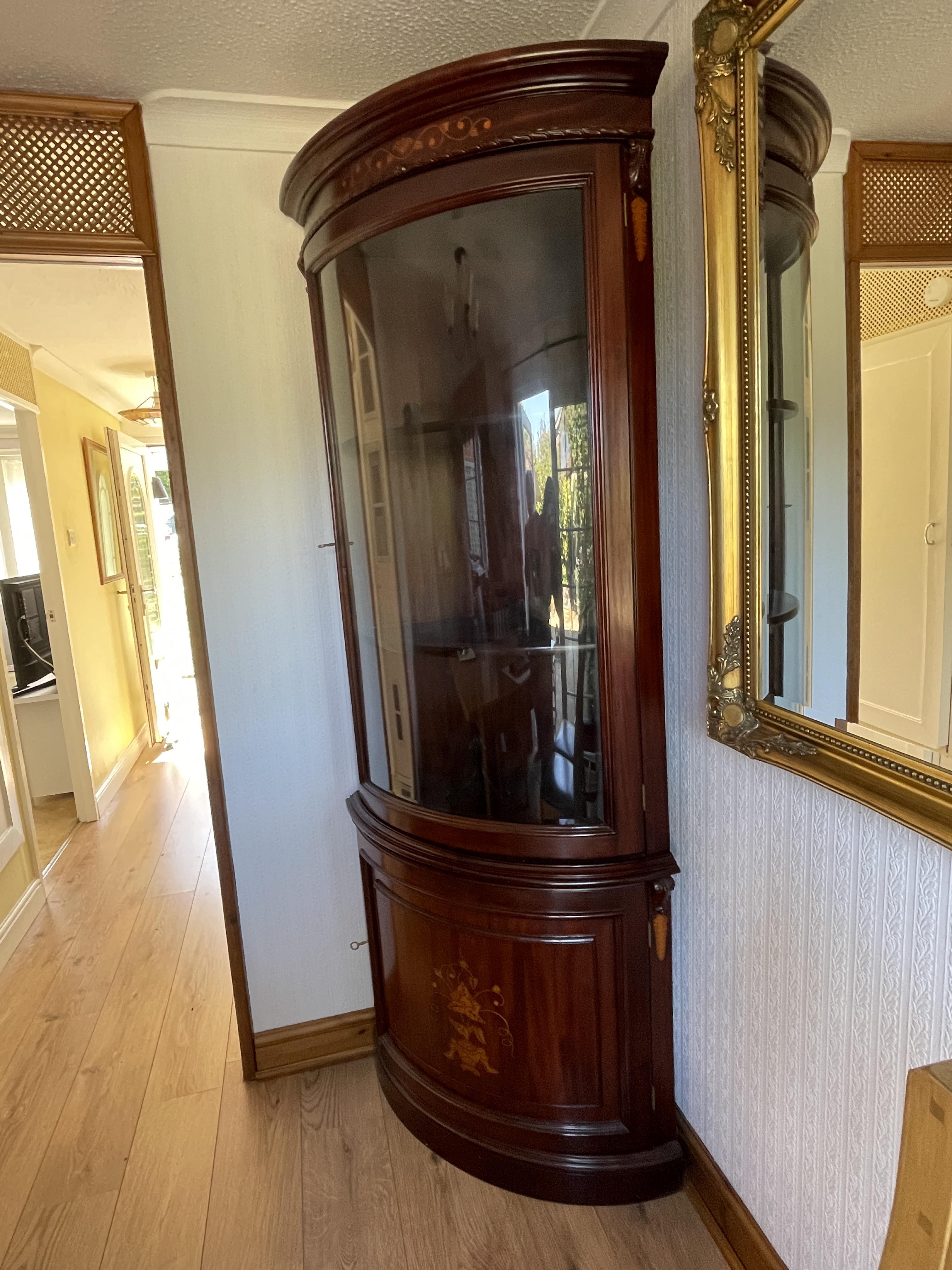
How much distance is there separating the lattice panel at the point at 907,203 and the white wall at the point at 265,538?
1.21 metres

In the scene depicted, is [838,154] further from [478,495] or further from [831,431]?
[478,495]

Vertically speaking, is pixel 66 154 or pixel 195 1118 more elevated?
pixel 66 154

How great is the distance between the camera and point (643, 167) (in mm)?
1121

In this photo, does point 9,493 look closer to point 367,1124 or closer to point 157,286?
point 157,286

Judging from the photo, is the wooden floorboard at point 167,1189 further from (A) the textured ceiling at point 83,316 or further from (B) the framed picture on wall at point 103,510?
(B) the framed picture on wall at point 103,510

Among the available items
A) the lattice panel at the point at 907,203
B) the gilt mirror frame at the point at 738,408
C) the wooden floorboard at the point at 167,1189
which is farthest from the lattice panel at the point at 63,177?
the wooden floorboard at the point at 167,1189

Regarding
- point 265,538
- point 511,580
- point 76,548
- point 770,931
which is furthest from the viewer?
point 76,548

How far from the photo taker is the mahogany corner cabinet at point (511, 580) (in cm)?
114

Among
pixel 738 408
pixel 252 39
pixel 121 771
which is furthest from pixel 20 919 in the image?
pixel 738 408

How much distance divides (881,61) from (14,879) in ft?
10.4

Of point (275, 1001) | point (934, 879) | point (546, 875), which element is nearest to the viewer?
point (934, 879)

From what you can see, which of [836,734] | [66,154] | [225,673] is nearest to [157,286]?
[66,154]

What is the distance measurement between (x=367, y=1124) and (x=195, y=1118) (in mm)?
422

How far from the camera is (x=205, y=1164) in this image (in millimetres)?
1646
